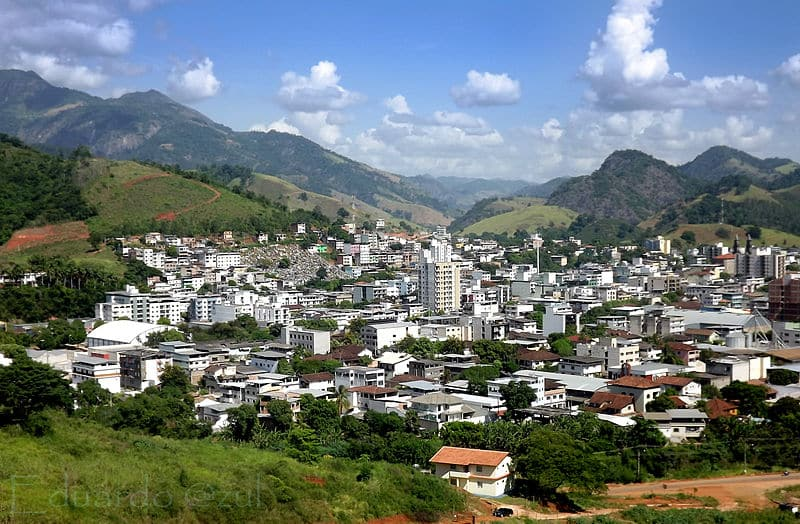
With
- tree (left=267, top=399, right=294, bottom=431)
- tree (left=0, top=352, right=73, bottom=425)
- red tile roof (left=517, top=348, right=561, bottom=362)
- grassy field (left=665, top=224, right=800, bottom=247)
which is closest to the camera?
tree (left=0, top=352, right=73, bottom=425)

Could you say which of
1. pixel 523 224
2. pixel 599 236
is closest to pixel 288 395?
pixel 599 236

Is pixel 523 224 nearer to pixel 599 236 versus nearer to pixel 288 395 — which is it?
pixel 599 236

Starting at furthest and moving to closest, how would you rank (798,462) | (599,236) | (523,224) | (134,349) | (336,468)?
(523,224), (599,236), (134,349), (798,462), (336,468)

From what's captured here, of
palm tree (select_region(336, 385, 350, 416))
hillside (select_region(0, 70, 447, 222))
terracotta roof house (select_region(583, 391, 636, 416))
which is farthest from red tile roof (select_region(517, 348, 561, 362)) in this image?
hillside (select_region(0, 70, 447, 222))

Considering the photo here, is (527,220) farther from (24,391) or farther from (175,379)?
(24,391)

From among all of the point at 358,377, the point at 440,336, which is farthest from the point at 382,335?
the point at 358,377

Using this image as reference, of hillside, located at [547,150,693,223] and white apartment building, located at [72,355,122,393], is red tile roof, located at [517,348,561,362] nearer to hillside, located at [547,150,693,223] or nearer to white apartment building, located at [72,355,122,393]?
white apartment building, located at [72,355,122,393]
